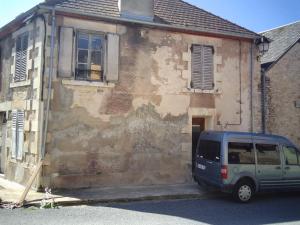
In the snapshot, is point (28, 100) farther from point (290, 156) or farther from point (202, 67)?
point (290, 156)

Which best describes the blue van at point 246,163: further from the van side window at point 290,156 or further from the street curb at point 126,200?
the street curb at point 126,200

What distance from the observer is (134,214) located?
805 cm

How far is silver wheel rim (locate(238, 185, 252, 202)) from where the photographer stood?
9609 millimetres

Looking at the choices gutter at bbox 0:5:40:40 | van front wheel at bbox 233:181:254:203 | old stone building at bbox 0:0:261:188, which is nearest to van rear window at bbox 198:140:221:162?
van front wheel at bbox 233:181:254:203

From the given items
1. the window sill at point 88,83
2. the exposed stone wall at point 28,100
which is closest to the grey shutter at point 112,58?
the window sill at point 88,83

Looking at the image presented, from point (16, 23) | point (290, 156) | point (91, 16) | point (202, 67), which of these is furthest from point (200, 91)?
point (16, 23)

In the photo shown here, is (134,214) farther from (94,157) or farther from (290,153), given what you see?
(290,153)

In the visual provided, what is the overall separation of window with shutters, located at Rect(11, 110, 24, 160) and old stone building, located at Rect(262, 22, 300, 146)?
8864 mm

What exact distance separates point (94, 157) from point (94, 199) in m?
1.94

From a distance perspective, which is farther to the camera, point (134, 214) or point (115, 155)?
point (115, 155)

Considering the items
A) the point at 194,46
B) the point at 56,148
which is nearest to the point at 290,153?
the point at 194,46

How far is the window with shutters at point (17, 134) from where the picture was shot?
37.6 feet

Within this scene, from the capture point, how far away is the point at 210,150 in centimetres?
1020

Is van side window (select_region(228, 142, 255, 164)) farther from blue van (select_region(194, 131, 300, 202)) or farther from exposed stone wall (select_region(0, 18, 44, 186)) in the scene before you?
exposed stone wall (select_region(0, 18, 44, 186))
